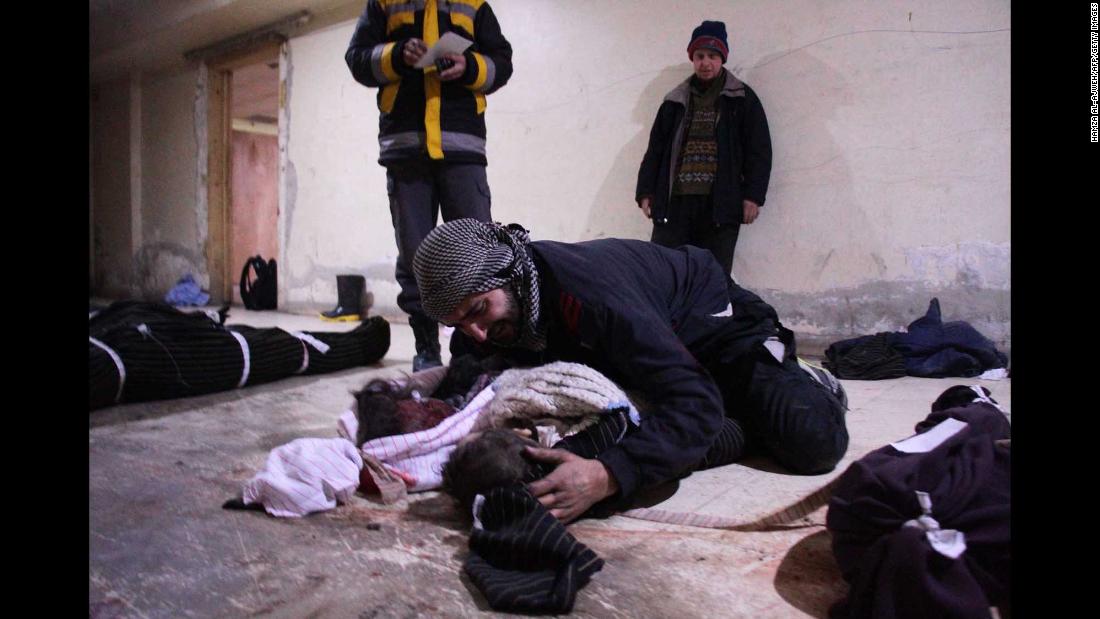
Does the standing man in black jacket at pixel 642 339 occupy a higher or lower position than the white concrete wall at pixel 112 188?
lower

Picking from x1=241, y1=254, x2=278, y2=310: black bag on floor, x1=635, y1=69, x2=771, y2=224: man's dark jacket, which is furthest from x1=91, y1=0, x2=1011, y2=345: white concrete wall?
x1=241, y1=254, x2=278, y2=310: black bag on floor

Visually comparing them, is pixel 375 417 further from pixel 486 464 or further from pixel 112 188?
pixel 112 188

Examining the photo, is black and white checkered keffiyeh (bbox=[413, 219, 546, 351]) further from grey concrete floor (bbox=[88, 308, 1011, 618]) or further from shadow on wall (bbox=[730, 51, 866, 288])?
shadow on wall (bbox=[730, 51, 866, 288])

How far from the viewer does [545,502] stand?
1189 millimetres

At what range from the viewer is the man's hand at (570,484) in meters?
1.20

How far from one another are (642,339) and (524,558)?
46cm

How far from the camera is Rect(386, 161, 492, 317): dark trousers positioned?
8.44 feet

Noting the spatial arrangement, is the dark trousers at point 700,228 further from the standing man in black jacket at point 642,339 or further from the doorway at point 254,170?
the doorway at point 254,170

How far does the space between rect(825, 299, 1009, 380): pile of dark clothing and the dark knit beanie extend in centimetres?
158

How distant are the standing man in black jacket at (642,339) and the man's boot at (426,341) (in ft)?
3.32

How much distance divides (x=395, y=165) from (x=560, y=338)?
1.37 meters

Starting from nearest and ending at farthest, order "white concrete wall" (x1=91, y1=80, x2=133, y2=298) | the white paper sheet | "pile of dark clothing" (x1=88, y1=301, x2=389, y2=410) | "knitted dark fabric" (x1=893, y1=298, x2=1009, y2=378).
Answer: "pile of dark clothing" (x1=88, y1=301, x2=389, y2=410) → the white paper sheet → "knitted dark fabric" (x1=893, y1=298, x2=1009, y2=378) → "white concrete wall" (x1=91, y1=80, x2=133, y2=298)

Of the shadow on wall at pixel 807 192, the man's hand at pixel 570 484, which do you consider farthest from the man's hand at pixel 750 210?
the man's hand at pixel 570 484

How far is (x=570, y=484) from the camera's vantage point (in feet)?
3.94
